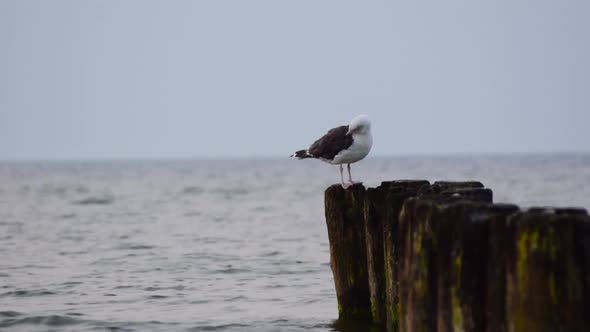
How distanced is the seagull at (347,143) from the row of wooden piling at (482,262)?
Result: 91.6 inches

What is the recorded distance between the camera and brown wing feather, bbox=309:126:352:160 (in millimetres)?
9789

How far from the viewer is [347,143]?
32.0 feet

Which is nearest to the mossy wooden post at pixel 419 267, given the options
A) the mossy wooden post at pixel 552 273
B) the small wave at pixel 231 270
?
the mossy wooden post at pixel 552 273

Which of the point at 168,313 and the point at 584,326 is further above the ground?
the point at 584,326

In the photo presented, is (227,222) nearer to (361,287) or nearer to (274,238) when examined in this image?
(274,238)

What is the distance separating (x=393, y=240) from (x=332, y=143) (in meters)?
2.83

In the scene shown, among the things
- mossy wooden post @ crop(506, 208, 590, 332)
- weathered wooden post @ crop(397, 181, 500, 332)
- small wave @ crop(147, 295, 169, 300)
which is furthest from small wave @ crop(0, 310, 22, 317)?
mossy wooden post @ crop(506, 208, 590, 332)

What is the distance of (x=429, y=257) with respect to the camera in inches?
216

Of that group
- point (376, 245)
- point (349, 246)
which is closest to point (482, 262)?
point (376, 245)

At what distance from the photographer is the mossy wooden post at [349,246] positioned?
27.9ft

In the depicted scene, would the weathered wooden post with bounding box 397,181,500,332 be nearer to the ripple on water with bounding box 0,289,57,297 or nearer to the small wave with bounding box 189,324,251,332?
the small wave with bounding box 189,324,251,332

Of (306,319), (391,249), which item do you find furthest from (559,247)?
(306,319)

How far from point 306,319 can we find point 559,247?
6032 mm

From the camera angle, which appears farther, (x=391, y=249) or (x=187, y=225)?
(x=187, y=225)
